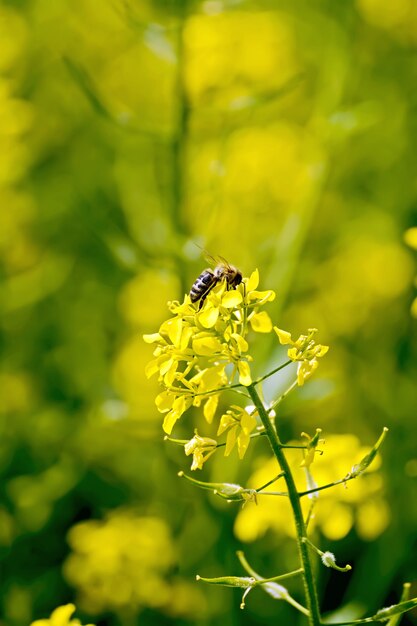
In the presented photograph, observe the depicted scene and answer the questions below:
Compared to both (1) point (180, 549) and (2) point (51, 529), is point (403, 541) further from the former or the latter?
(2) point (51, 529)

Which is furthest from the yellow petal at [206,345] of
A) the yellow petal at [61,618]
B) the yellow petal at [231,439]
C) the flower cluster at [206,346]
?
the yellow petal at [61,618]

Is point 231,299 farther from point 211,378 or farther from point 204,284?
point 204,284

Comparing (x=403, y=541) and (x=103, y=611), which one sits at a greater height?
(x=103, y=611)

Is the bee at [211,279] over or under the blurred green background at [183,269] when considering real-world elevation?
under

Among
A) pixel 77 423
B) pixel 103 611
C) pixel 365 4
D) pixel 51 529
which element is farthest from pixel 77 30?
pixel 103 611

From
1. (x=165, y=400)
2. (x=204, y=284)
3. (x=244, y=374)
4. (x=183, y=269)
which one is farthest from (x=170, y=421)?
(x=183, y=269)

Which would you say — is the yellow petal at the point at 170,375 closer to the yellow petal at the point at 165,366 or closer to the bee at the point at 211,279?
the yellow petal at the point at 165,366

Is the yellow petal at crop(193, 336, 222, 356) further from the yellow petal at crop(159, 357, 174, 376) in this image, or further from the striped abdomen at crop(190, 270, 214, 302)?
the striped abdomen at crop(190, 270, 214, 302)
